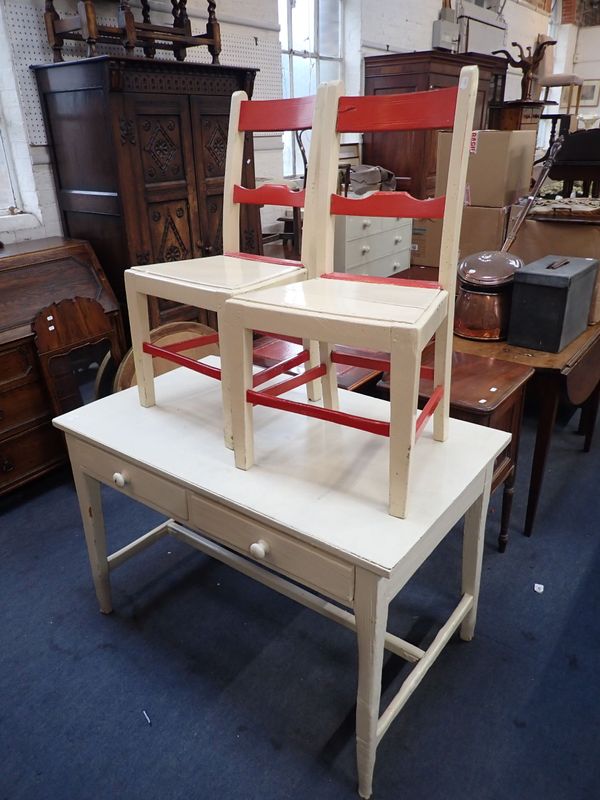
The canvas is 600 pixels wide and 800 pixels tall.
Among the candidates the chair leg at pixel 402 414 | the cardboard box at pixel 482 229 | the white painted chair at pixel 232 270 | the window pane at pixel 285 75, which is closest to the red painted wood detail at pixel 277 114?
A: the white painted chair at pixel 232 270

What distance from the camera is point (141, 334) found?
160 cm

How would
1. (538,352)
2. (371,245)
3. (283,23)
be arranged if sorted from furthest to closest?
(283,23) < (371,245) < (538,352)

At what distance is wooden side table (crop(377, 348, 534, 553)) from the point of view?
1.84m

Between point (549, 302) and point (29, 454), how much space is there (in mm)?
2187

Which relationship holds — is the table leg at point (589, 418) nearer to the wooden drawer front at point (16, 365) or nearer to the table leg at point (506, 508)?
the table leg at point (506, 508)

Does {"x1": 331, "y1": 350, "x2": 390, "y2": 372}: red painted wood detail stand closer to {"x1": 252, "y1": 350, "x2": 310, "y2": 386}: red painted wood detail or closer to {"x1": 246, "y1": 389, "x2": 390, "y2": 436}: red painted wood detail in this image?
{"x1": 252, "y1": 350, "x2": 310, "y2": 386}: red painted wood detail

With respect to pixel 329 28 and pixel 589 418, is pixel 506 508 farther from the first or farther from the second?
pixel 329 28

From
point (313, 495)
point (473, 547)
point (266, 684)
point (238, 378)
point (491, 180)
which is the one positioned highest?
point (491, 180)

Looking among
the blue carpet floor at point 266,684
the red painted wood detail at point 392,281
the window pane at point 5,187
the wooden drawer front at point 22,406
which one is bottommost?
the blue carpet floor at point 266,684

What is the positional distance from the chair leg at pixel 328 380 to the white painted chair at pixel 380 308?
3 cm

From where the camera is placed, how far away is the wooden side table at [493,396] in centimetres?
184

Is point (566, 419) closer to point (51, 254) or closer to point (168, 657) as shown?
point (168, 657)

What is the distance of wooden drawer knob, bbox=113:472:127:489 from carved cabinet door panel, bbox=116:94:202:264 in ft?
5.06

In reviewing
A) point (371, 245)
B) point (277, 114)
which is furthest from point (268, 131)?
point (371, 245)
